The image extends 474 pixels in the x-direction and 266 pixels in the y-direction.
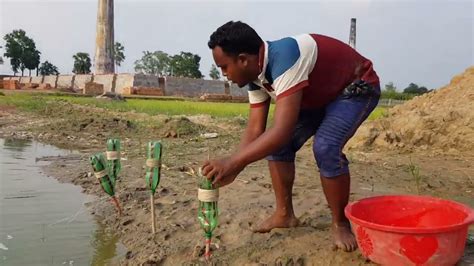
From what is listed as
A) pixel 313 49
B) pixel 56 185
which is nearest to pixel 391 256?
pixel 313 49

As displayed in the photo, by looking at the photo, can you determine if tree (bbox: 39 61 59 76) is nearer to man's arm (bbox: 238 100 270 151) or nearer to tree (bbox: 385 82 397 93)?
tree (bbox: 385 82 397 93)

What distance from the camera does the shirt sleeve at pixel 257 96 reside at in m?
3.07

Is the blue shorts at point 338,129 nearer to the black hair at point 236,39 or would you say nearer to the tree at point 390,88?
the black hair at point 236,39

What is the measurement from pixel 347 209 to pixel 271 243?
0.59 meters

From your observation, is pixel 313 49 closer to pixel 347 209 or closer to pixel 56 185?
pixel 347 209

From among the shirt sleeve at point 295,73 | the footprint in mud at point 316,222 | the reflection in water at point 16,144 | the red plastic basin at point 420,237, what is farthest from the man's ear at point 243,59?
the reflection in water at point 16,144

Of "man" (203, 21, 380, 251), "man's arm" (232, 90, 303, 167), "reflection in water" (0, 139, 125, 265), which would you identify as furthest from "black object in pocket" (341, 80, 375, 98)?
"reflection in water" (0, 139, 125, 265)

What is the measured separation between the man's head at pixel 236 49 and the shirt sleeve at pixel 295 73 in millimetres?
151

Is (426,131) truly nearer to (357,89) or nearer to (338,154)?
(357,89)

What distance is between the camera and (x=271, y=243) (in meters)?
2.94

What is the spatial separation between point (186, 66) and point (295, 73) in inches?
2336

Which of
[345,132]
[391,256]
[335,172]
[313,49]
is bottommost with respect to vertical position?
[391,256]

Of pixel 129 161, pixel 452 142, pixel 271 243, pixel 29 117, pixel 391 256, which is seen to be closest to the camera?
pixel 391 256

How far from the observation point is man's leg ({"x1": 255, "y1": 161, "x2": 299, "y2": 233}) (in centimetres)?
316
